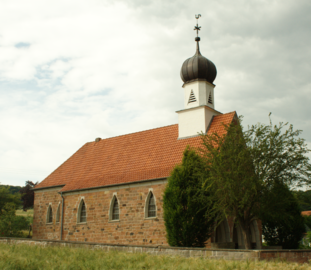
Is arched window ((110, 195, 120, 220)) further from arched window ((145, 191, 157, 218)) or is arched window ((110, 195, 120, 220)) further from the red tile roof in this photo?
arched window ((145, 191, 157, 218))

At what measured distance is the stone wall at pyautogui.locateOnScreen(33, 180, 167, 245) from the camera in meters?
19.5

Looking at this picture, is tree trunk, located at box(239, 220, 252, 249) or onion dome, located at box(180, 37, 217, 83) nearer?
tree trunk, located at box(239, 220, 252, 249)

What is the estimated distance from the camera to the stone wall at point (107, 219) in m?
19.5

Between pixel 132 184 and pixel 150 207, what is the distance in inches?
73.2

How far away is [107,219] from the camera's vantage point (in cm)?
2159

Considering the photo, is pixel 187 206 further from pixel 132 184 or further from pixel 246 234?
pixel 132 184

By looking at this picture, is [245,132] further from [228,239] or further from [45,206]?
[45,206]

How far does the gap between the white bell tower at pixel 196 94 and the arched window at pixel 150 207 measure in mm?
4779

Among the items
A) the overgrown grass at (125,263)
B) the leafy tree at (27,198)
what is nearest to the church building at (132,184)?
the overgrown grass at (125,263)

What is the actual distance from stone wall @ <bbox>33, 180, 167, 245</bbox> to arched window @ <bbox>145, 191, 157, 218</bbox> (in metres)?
0.22

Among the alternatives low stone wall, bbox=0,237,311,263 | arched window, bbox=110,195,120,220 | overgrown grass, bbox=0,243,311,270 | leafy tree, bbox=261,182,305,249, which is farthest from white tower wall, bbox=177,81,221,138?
overgrown grass, bbox=0,243,311,270

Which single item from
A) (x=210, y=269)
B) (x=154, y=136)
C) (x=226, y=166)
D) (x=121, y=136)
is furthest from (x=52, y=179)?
(x=210, y=269)

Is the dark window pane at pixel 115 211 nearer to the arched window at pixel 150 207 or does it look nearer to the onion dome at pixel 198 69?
the arched window at pixel 150 207

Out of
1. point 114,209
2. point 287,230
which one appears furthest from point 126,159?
point 287,230
